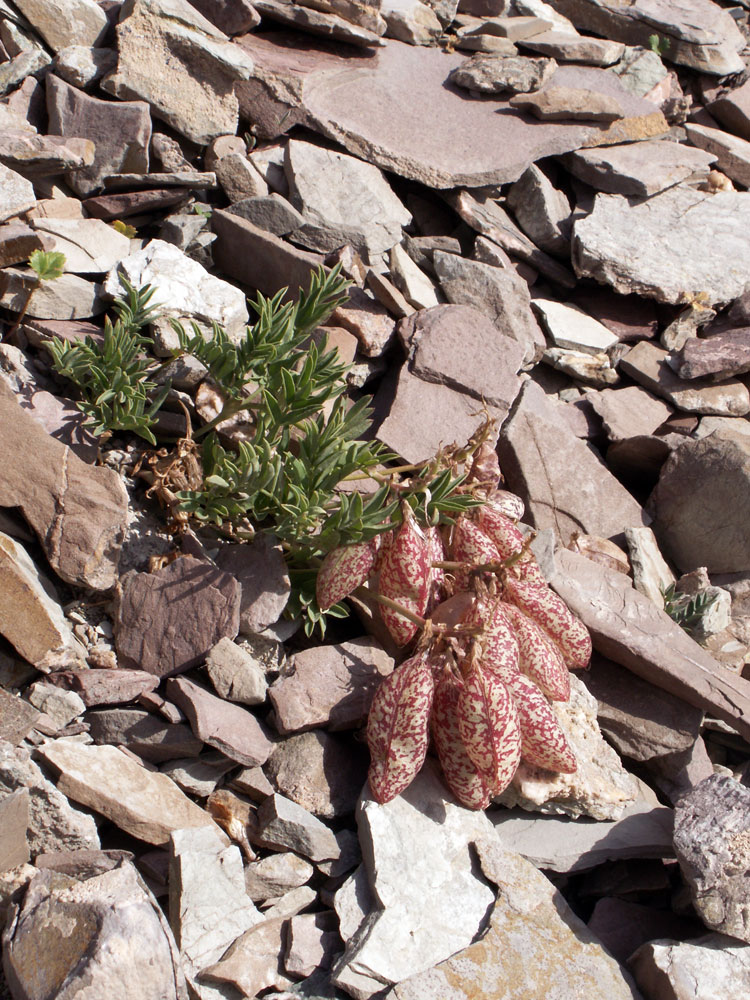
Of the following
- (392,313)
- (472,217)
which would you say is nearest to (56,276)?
(392,313)

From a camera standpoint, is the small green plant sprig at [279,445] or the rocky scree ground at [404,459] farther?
the small green plant sprig at [279,445]

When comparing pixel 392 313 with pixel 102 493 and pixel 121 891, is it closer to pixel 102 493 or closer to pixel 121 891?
pixel 102 493

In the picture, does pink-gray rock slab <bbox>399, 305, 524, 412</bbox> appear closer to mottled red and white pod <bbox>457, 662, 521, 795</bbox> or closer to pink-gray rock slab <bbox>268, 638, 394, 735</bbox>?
pink-gray rock slab <bbox>268, 638, 394, 735</bbox>

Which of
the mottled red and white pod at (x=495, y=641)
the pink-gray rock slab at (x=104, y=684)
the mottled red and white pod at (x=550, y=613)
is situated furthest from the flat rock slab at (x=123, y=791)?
the mottled red and white pod at (x=550, y=613)

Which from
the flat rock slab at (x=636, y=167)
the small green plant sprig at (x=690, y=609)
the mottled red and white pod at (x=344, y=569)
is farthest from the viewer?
the flat rock slab at (x=636, y=167)

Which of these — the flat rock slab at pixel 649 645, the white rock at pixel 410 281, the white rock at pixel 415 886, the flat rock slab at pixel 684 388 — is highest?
the white rock at pixel 410 281

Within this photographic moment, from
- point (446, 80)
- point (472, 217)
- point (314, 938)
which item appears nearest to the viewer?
point (314, 938)

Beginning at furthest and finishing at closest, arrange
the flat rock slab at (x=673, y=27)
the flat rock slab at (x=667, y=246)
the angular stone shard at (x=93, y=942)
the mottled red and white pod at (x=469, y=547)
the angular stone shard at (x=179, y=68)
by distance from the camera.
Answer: the flat rock slab at (x=673, y=27)
the flat rock slab at (x=667, y=246)
the angular stone shard at (x=179, y=68)
the mottled red and white pod at (x=469, y=547)
the angular stone shard at (x=93, y=942)

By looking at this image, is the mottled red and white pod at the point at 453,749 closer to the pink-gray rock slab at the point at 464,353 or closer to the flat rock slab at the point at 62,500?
the flat rock slab at the point at 62,500
